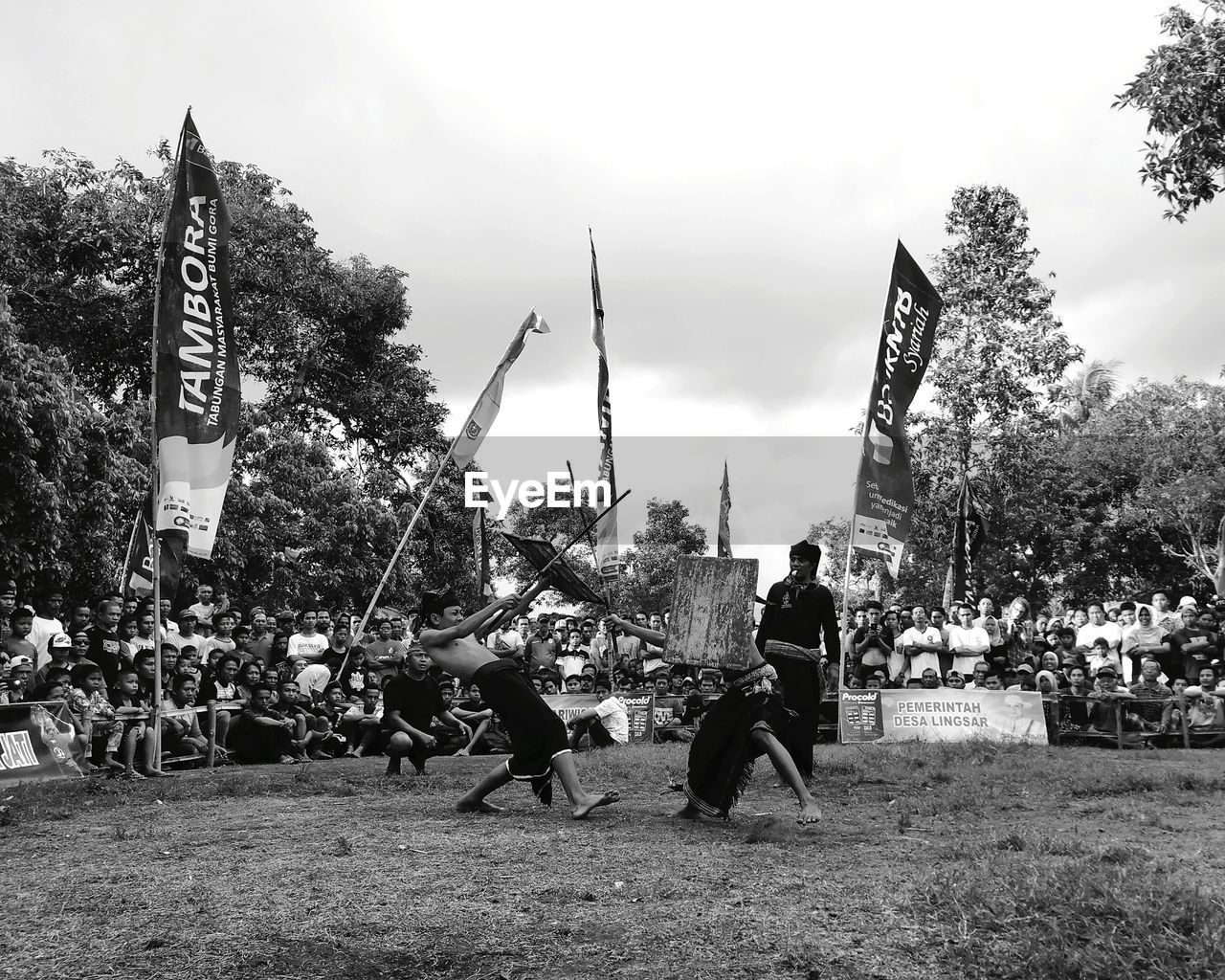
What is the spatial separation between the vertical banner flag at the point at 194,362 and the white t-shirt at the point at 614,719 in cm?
506

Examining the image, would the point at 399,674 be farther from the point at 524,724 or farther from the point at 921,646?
the point at 921,646

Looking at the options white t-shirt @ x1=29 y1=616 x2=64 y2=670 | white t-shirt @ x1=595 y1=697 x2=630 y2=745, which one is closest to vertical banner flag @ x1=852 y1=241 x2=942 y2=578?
white t-shirt @ x1=595 y1=697 x2=630 y2=745

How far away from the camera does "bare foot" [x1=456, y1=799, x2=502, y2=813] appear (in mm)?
8523

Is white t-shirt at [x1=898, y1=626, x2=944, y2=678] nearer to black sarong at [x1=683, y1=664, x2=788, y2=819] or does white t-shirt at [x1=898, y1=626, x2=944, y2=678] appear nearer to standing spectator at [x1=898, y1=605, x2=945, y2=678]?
standing spectator at [x1=898, y1=605, x2=945, y2=678]

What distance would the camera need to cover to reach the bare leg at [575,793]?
795cm

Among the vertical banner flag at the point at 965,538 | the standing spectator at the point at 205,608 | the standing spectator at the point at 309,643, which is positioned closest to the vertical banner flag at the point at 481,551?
the standing spectator at the point at 309,643

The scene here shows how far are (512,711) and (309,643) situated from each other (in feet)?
28.6

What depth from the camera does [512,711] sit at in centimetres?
828

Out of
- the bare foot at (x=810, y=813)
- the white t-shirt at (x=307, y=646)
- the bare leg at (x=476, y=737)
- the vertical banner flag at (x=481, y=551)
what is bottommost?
the bare leg at (x=476, y=737)

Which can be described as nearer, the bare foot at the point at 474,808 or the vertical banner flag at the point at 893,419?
the bare foot at the point at 474,808

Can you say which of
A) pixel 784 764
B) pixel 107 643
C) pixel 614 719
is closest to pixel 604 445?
pixel 614 719

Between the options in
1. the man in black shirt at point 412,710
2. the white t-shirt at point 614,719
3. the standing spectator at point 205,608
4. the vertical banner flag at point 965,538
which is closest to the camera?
the man in black shirt at point 412,710

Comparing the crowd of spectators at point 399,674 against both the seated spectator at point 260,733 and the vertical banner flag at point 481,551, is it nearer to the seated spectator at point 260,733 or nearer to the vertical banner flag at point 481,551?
the seated spectator at point 260,733

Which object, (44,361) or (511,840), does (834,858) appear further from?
(44,361)
